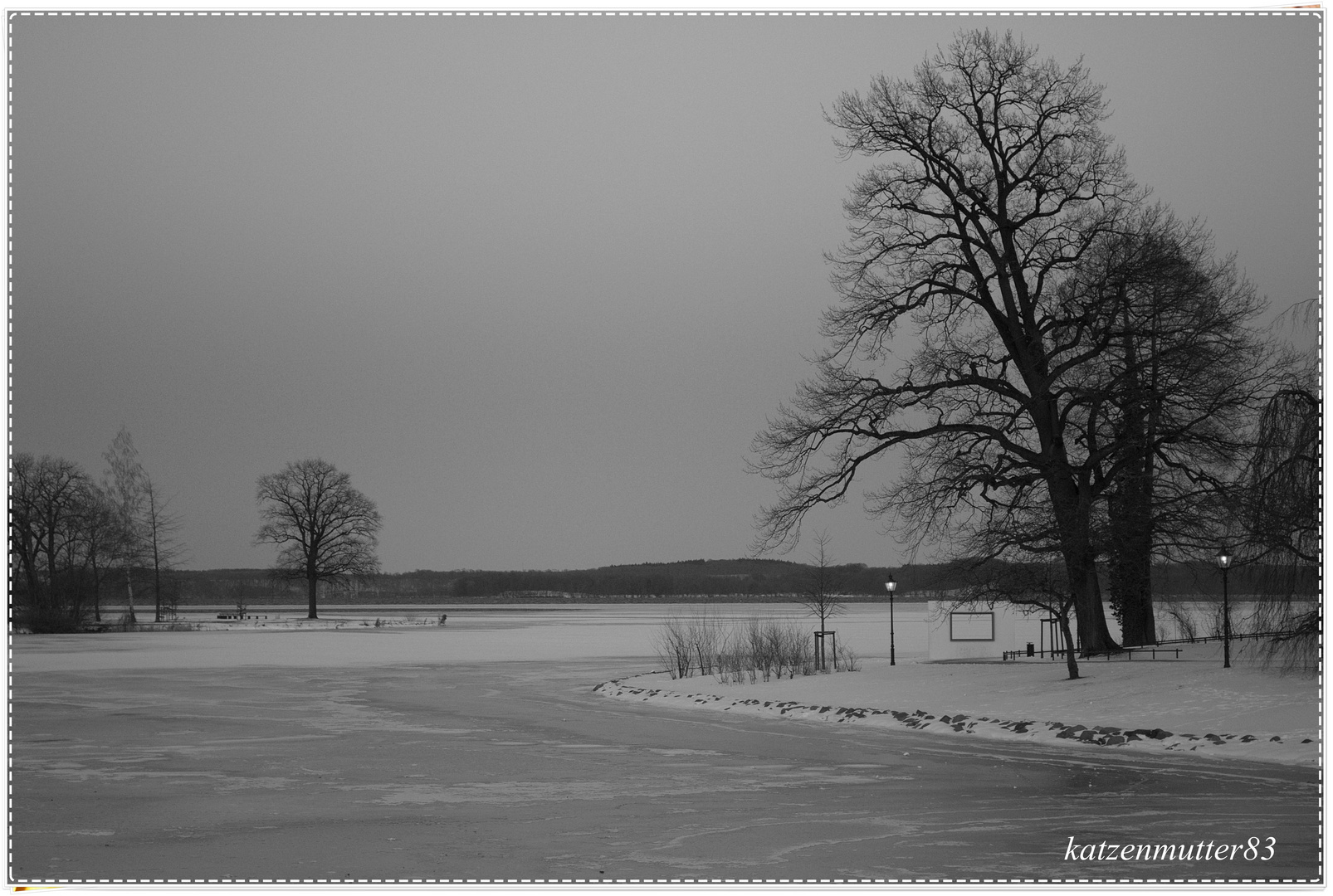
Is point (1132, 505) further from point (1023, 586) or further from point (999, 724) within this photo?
point (999, 724)

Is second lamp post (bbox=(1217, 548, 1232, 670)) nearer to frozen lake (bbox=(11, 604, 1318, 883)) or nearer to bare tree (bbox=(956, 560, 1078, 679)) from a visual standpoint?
bare tree (bbox=(956, 560, 1078, 679))

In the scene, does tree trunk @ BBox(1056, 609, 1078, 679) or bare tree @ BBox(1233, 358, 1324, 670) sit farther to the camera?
tree trunk @ BBox(1056, 609, 1078, 679)

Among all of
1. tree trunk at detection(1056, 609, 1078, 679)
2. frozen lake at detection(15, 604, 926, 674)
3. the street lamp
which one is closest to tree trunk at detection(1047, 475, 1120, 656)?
tree trunk at detection(1056, 609, 1078, 679)

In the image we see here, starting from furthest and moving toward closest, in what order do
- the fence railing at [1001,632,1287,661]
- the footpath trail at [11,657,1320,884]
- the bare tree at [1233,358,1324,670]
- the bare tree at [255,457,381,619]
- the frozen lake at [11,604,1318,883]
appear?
the bare tree at [255,457,381,619] → the fence railing at [1001,632,1287,661] → the bare tree at [1233,358,1324,670] → the frozen lake at [11,604,1318,883] → the footpath trail at [11,657,1320,884]

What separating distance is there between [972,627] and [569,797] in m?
28.4

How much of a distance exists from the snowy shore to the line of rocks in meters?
0.03

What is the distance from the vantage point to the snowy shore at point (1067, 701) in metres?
19.7

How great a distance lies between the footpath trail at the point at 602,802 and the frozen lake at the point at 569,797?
52mm

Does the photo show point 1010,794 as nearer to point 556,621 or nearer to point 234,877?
point 234,877

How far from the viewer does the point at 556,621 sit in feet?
276

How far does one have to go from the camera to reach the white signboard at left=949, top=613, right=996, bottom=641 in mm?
40750

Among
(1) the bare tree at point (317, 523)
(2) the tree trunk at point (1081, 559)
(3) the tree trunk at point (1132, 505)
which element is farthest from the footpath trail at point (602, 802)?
(1) the bare tree at point (317, 523)

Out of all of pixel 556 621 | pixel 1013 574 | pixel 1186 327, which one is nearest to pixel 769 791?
pixel 1013 574

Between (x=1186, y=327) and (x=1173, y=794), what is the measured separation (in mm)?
18101
